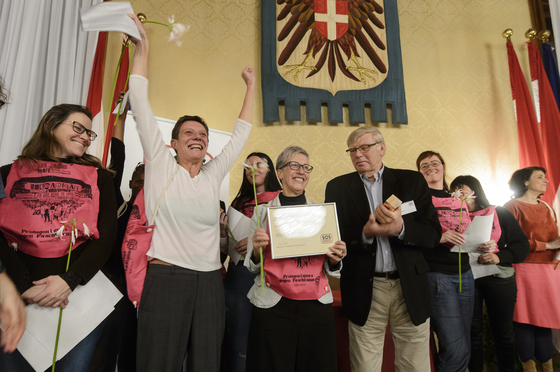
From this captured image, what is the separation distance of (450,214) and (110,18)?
239 cm

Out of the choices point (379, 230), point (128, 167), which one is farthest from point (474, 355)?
point (128, 167)

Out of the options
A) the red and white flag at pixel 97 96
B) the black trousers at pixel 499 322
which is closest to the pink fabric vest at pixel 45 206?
the red and white flag at pixel 97 96

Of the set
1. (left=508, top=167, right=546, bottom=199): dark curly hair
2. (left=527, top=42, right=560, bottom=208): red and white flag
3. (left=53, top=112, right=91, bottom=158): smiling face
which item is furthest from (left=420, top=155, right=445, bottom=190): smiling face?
(left=53, top=112, right=91, bottom=158): smiling face

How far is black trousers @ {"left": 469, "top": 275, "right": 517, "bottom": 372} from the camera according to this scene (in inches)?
102

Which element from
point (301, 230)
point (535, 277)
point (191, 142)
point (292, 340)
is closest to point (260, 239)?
point (301, 230)

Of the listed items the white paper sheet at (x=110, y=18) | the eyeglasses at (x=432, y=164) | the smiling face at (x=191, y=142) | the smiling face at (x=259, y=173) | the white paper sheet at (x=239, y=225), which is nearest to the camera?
the white paper sheet at (x=110, y=18)

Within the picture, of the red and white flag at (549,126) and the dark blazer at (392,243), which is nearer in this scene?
the dark blazer at (392,243)

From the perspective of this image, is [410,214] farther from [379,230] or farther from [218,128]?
[218,128]

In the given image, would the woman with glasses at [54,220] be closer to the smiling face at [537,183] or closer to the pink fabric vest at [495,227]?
the pink fabric vest at [495,227]

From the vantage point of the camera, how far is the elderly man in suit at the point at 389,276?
1742 millimetres

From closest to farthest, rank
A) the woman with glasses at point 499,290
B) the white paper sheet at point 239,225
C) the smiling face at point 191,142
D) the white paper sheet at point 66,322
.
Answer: the white paper sheet at point 66,322 < the smiling face at point 191,142 < the white paper sheet at point 239,225 < the woman with glasses at point 499,290

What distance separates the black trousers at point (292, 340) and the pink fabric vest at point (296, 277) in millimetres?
49

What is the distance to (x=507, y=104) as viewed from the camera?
419cm

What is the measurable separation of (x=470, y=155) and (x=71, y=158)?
4119mm
